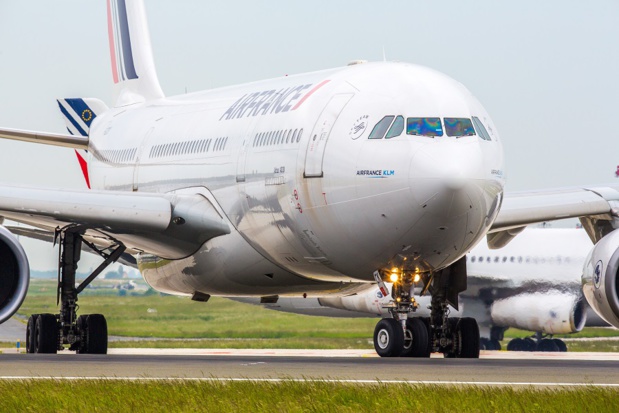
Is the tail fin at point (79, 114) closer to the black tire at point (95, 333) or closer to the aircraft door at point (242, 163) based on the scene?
the black tire at point (95, 333)

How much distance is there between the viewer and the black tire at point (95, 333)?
21578 millimetres

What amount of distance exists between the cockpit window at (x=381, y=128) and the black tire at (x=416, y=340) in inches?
113

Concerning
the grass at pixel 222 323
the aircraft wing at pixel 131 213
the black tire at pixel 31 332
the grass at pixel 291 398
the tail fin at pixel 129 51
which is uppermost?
the tail fin at pixel 129 51

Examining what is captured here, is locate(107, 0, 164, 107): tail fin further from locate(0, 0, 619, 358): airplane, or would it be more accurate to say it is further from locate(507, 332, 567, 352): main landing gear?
locate(507, 332, 567, 352): main landing gear

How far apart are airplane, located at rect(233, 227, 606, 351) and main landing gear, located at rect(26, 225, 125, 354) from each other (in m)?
16.0

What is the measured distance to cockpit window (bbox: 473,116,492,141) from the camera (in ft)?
57.5

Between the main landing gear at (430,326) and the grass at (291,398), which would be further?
the main landing gear at (430,326)

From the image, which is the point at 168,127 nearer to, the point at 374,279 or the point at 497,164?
the point at 374,279

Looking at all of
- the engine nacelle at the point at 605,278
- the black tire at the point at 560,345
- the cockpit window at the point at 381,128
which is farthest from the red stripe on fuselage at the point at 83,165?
the black tire at the point at 560,345

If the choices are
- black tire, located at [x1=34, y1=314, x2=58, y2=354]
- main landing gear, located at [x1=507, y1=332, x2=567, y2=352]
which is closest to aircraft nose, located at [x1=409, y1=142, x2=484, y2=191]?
black tire, located at [x1=34, y1=314, x2=58, y2=354]

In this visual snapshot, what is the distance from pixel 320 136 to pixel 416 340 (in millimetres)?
3015

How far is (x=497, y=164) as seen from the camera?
57.4ft

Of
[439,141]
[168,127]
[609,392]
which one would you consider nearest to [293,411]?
[609,392]

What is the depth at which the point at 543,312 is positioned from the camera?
38.0 meters
